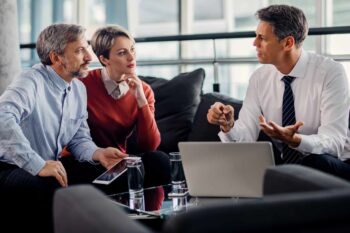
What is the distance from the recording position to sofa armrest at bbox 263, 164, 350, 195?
3.44 feet

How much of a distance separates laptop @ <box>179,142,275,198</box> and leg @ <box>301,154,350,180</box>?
0.40 metres

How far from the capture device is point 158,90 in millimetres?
3225

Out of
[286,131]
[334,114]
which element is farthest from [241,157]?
[334,114]

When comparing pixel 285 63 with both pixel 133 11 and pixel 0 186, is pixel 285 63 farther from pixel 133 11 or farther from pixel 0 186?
pixel 133 11

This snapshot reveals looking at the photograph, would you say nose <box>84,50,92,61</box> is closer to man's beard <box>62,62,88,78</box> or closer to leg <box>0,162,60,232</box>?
man's beard <box>62,62,88,78</box>

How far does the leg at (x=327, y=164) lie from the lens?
86.8 inches

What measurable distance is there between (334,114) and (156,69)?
2998mm

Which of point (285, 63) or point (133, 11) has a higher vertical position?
point (133, 11)

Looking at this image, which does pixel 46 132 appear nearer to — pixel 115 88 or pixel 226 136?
pixel 115 88

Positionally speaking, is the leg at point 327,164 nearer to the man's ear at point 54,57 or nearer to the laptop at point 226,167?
the laptop at point 226,167

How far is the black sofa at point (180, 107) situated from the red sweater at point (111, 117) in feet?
0.81

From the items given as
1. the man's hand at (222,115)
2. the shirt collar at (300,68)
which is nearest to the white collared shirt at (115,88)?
the man's hand at (222,115)

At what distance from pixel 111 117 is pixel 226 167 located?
1022 mm

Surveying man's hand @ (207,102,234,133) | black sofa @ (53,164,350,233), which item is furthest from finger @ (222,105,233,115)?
black sofa @ (53,164,350,233)
